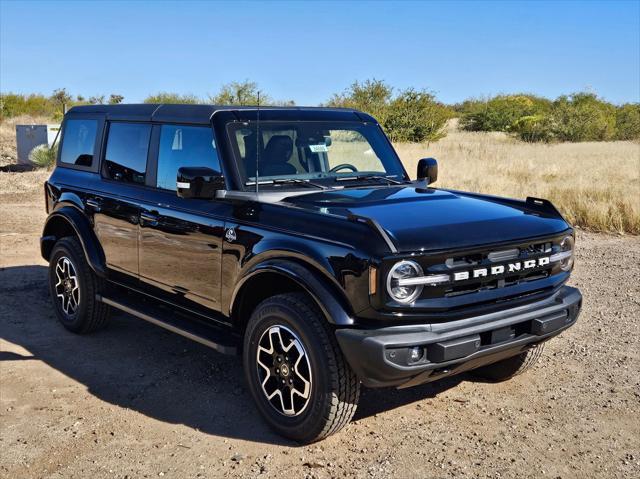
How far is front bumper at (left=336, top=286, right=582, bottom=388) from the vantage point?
343 centimetres

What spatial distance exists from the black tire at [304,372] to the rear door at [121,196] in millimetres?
1575

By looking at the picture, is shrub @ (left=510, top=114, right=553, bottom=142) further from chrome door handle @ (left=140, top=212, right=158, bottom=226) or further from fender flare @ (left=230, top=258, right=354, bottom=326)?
fender flare @ (left=230, top=258, right=354, bottom=326)

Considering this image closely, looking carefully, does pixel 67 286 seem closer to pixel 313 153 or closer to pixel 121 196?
pixel 121 196

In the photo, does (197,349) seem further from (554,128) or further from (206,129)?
(554,128)

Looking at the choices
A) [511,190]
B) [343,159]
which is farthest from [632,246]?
[343,159]

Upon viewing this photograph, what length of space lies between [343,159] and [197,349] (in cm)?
197

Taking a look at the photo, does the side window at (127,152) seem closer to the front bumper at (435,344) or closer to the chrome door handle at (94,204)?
the chrome door handle at (94,204)

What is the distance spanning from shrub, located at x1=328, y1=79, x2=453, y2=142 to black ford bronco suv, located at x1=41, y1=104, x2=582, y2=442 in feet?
87.4

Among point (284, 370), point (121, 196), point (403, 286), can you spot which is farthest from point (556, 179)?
point (403, 286)

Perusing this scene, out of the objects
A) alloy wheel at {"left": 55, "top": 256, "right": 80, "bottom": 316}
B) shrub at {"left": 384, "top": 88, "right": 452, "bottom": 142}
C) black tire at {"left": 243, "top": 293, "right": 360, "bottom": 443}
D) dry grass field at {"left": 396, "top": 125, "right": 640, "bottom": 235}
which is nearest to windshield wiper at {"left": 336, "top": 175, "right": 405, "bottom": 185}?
black tire at {"left": 243, "top": 293, "right": 360, "bottom": 443}

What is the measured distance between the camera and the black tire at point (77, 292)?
584 cm

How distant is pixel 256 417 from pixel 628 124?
43.2 meters

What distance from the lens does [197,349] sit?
567 centimetres

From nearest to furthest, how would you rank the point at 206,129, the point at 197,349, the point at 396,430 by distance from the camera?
the point at 396,430
the point at 206,129
the point at 197,349
